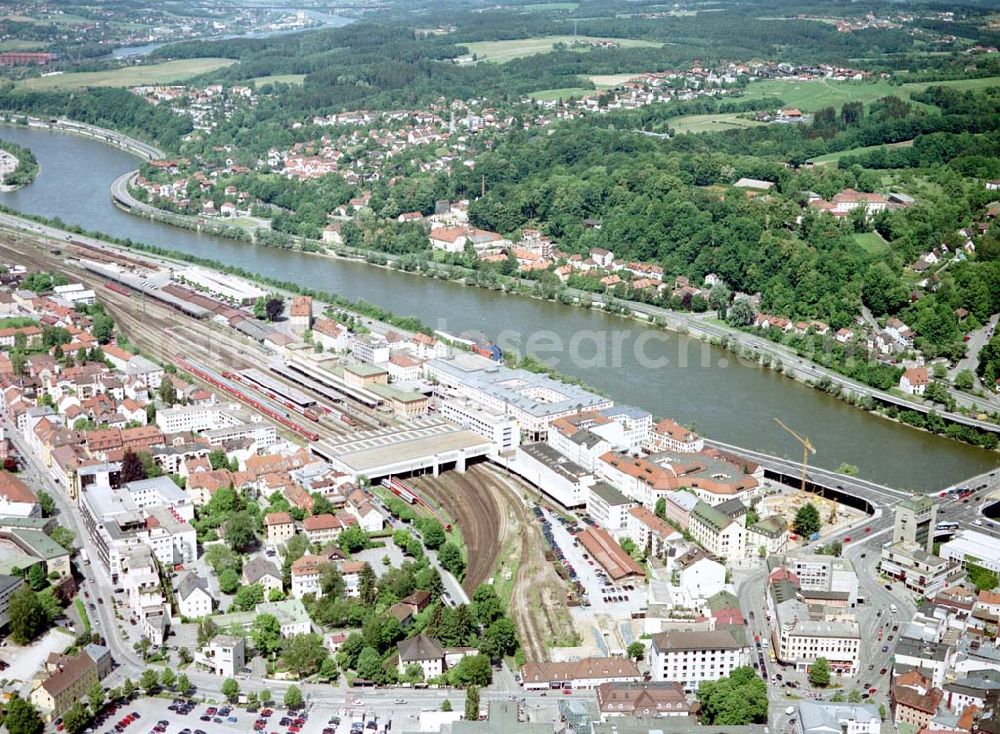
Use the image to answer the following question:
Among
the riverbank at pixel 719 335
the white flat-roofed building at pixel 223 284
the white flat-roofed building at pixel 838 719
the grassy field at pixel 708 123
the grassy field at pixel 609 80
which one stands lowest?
the riverbank at pixel 719 335

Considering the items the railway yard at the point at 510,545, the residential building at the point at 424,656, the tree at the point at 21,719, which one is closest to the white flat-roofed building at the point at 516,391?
the railway yard at the point at 510,545

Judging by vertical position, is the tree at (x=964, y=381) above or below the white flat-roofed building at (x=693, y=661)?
below

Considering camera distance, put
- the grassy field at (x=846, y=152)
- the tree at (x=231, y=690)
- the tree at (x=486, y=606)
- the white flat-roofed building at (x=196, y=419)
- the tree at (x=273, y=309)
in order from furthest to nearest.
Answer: the grassy field at (x=846, y=152)
the tree at (x=273, y=309)
the white flat-roofed building at (x=196, y=419)
the tree at (x=486, y=606)
the tree at (x=231, y=690)

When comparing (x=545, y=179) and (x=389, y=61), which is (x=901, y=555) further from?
(x=389, y=61)

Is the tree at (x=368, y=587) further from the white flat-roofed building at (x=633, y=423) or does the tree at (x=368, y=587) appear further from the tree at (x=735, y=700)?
the white flat-roofed building at (x=633, y=423)

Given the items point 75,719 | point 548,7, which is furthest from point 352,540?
point 548,7

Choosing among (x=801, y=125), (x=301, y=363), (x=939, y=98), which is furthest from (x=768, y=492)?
(x=939, y=98)
